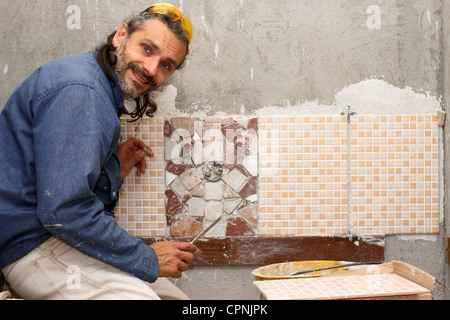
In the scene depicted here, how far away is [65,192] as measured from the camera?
4.62 ft

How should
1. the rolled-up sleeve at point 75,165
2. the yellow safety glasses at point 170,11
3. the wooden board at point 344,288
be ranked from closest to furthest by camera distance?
1. the rolled-up sleeve at point 75,165
2. the wooden board at point 344,288
3. the yellow safety glasses at point 170,11

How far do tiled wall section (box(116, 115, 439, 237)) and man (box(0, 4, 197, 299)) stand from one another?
1.49 feet

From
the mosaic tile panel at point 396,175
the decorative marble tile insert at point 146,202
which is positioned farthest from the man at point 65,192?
the mosaic tile panel at point 396,175

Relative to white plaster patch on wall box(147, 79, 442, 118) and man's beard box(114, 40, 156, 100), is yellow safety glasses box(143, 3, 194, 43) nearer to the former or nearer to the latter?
man's beard box(114, 40, 156, 100)

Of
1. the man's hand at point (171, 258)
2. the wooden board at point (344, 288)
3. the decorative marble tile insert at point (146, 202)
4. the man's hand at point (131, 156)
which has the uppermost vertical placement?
the man's hand at point (131, 156)

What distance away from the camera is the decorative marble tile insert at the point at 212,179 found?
7.26ft

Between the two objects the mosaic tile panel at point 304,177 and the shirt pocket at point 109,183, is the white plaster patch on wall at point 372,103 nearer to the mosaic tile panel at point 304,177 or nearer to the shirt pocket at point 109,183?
the mosaic tile panel at point 304,177

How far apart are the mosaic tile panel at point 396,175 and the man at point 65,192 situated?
44.4 inches

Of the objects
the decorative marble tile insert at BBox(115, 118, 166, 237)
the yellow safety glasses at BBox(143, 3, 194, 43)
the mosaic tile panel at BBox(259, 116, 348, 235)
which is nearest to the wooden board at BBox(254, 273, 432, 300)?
the mosaic tile panel at BBox(259, 116, 348, 235)

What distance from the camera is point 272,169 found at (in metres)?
2.22

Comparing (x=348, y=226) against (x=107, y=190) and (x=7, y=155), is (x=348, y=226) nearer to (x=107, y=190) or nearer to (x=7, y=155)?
(x=107, y=190)

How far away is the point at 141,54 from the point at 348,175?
127 cm

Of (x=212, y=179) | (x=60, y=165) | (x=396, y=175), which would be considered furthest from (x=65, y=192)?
(x=396, y=175)

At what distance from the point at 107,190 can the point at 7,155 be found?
17.2 inches
